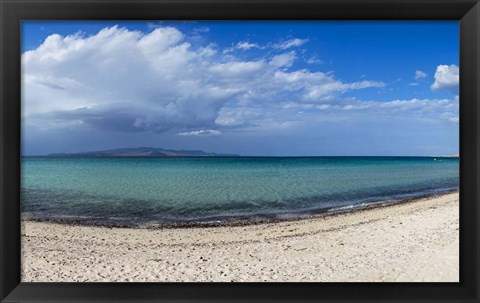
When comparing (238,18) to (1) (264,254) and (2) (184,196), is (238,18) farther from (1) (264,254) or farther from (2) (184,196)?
(2) (184,196)

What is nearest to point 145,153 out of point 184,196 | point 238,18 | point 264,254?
point 184,196

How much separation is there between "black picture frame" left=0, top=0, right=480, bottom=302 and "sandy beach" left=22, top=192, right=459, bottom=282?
0.42 ft

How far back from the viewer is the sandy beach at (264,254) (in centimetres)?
226

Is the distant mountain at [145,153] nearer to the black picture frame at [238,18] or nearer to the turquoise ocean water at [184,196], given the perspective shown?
the turquoise ocean water at [184,196]

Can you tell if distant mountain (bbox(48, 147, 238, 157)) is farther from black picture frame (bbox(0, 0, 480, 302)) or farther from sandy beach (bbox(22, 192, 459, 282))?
black picture frame (bbox(0, 0, 480, 302))

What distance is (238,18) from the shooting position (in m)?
1.27

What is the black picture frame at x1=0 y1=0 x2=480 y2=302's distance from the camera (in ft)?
4.00

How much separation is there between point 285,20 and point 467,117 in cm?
81

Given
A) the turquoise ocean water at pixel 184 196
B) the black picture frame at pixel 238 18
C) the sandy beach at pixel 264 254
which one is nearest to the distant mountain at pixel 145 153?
the turquoise ocean water at pixel 184 196

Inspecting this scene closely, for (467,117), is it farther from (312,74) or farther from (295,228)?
(312,74)

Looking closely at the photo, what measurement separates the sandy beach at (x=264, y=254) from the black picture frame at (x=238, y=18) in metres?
0.13

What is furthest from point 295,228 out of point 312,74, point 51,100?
point 312,74

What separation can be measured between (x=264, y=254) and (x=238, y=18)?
89.9 inches

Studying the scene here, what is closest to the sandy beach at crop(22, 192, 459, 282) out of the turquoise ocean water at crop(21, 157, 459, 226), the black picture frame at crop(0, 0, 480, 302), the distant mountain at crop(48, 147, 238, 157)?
the black picture frame at crop(0, 0, 480, 302)
